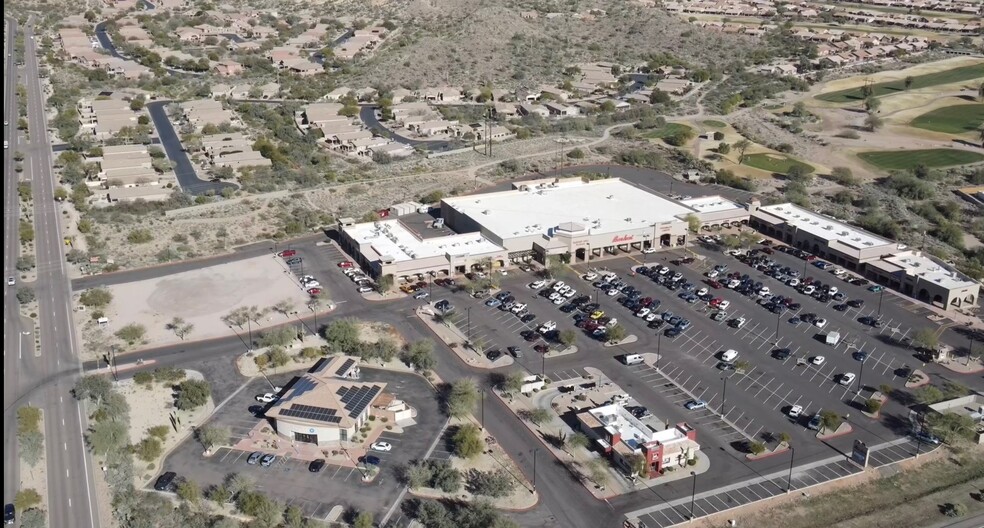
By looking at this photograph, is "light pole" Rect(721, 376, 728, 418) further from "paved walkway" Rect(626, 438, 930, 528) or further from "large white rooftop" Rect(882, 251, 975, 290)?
"large white rooftop" Rect(882, 251, 975, 290)

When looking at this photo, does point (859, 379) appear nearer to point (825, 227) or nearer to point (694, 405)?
point (694, 405)

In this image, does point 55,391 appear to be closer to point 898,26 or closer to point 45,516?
point 45,516

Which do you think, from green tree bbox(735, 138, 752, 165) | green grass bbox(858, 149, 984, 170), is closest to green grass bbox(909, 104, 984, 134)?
green grass bbox(858, 149, 984, 170)

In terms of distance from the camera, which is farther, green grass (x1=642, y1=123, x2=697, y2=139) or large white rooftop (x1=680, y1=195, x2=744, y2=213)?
green grass (x1=642, y1=123, x2=697, y2=139)

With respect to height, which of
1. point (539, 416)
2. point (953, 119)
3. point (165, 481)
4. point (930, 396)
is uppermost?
point (953, 119)

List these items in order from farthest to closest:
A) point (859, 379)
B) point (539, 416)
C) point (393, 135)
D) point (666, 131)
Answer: point (666, 131)
point (393, 135)
point (859, 379)
point (539, 416)

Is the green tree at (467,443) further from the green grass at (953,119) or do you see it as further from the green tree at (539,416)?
the green grass at (953,119)

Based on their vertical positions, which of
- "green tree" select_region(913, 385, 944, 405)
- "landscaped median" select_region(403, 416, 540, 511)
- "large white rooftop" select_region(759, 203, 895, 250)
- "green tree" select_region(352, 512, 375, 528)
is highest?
"large white rooftop" select_region(759, 203, 895, 250)

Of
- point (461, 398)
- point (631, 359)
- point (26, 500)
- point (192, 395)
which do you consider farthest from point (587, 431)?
point (26, 500)
